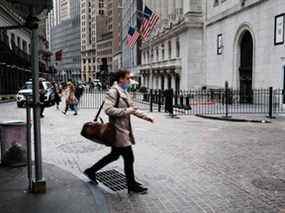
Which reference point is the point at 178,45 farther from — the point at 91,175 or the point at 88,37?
the point at 88,37

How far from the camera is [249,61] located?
30047mm

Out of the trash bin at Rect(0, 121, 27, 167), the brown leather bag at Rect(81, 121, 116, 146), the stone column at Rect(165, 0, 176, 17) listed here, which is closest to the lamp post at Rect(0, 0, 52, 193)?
the brown leather bag at Rect(81, 121, 116, 146)

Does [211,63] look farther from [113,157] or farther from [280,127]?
[113,157]

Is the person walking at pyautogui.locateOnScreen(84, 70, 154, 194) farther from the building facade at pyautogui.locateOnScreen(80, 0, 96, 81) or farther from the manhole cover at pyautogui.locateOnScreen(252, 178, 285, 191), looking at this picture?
the building facade at pyautogui.locateOnScreen(80, 0, 96, 81)

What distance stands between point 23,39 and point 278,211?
172 feet

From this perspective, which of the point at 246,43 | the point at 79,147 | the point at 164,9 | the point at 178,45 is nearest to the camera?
the point at 79,147

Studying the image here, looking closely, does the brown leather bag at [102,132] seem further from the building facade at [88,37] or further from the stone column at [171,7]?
the building facade at [88,37]

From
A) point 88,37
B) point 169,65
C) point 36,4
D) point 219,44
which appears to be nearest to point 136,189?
point 36,4

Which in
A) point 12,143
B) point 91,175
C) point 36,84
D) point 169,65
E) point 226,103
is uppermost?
point 169,65

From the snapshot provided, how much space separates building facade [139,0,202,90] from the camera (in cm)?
4025

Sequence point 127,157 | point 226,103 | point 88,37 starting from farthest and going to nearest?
point 88,37, point 226,103, point 127,157

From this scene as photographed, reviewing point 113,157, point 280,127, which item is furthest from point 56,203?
point 280,127

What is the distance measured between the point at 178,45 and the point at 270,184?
40087 millimetres

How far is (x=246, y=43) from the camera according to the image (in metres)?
30.5
